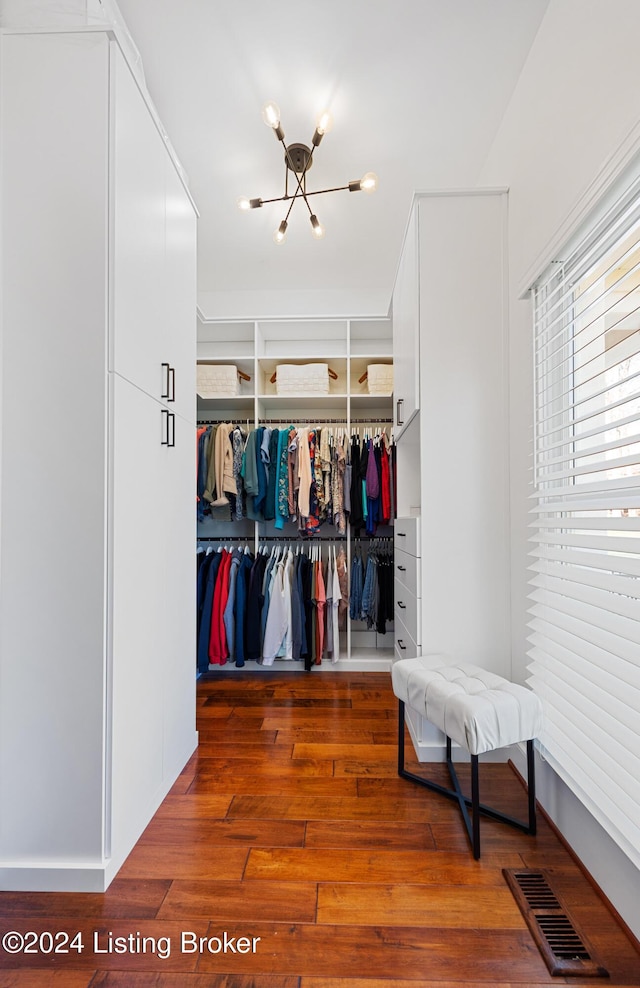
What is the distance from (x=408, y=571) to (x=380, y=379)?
163 centimetres

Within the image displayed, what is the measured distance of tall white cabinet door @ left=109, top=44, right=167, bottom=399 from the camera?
56.4 inches

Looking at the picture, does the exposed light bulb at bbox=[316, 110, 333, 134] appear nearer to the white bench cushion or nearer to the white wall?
the white wall

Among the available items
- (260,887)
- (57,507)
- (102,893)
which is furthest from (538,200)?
(102,893)

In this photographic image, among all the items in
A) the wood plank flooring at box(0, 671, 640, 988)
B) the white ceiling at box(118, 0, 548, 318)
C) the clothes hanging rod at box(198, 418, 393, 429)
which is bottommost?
the wood plank flooring at box(0, 671, 640, 988)

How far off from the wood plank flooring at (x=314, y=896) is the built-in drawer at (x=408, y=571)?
2.40 ft

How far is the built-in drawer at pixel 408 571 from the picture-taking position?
2.20 m

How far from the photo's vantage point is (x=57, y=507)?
4.58 ft

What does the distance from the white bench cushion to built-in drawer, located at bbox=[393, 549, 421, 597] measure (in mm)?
419

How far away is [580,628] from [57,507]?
1522 mm

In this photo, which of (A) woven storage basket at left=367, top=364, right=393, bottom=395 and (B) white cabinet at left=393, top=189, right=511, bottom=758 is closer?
(B) white cabinet at left=393, top=189, right=511, bottom=758

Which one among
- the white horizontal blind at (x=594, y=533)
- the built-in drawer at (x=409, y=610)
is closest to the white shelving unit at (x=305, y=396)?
the built-in drawer at (x=409, y=610)

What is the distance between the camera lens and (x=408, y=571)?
243 cm

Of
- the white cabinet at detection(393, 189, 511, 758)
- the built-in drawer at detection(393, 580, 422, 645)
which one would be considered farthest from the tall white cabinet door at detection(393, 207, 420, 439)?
the built-in drawer at detection(393, 580, 422, 645)

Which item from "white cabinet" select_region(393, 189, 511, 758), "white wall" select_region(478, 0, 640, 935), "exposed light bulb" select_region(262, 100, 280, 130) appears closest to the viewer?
"white wall" select_region(478, 0, 640, 935)
